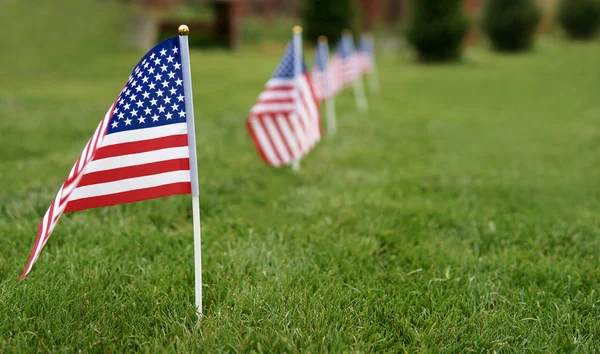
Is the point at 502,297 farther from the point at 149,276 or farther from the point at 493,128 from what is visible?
the point at 493,128

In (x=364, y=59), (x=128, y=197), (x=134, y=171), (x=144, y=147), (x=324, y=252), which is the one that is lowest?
(x=324, y=252)

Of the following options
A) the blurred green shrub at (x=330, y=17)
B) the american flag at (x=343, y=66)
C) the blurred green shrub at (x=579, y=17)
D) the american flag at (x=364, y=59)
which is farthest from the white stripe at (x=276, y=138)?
the blurred green shrub at (x=579, y=17)

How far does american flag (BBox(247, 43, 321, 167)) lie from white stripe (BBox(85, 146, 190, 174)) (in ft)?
8.80

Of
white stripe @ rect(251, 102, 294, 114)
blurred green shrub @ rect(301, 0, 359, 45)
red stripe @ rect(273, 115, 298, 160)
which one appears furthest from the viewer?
blurred green shrub @ rect(301, 0, 359, 45)

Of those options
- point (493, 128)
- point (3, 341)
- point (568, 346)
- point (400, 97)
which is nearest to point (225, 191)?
point (3, 341)

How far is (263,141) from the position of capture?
5246mm

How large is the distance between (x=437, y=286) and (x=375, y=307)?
505 millimetres

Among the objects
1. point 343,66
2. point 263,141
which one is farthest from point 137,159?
point 343,66

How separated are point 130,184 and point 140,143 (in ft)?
0.67

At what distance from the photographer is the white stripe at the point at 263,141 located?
5.17 metres

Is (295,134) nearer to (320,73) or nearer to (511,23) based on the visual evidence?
(320,73)

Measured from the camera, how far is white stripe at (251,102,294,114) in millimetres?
5164

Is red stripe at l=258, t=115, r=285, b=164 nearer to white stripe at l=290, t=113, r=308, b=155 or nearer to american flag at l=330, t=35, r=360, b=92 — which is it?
white stripe at l=290, t=113, r=308, b=155

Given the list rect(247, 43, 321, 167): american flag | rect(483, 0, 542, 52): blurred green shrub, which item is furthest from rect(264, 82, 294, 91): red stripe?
rect(483, 0, 542, 52): blurred green shrub
